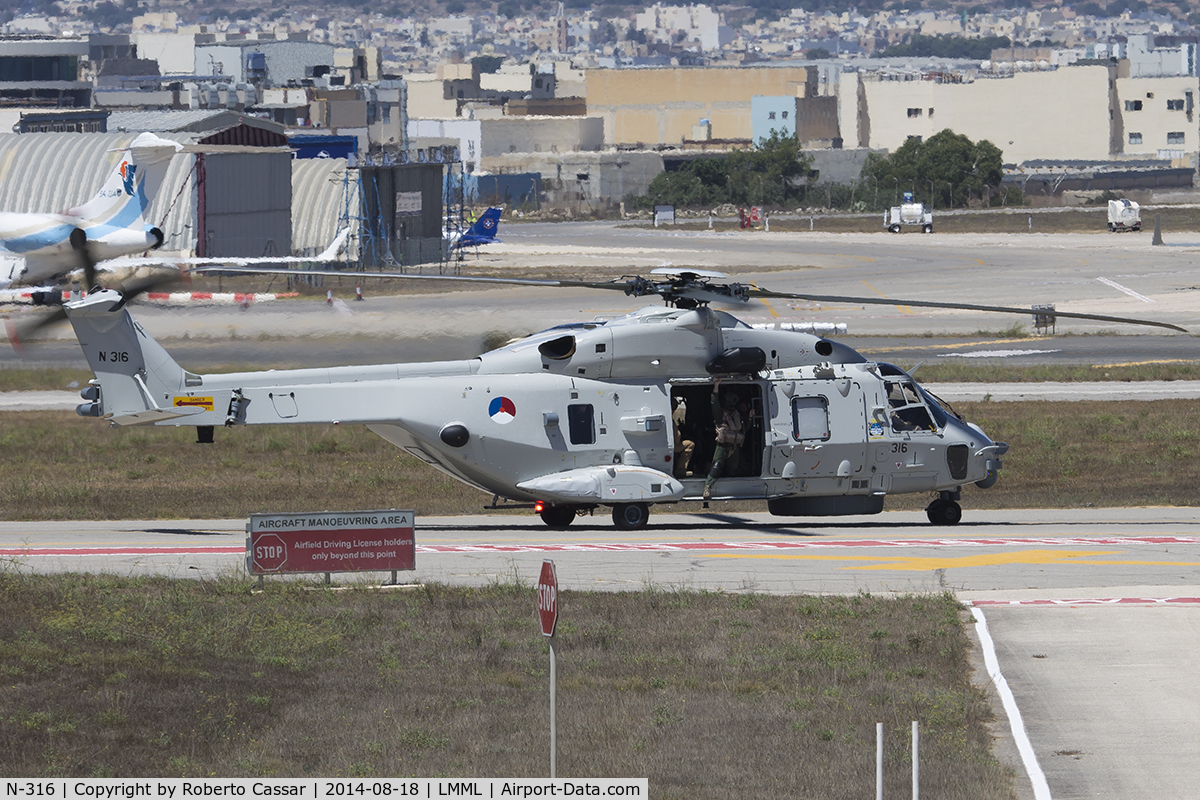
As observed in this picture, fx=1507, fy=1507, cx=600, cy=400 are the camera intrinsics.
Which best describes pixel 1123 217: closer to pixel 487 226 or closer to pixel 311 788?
pixel 487 226

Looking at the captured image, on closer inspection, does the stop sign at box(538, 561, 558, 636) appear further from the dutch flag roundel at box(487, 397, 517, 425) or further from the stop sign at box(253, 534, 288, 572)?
the dutch flag roundel at box(487, 397, 517, 425)

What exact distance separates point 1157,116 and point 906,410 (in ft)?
613

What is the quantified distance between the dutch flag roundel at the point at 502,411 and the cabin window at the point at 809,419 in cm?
504

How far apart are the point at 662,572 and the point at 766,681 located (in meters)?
6.57

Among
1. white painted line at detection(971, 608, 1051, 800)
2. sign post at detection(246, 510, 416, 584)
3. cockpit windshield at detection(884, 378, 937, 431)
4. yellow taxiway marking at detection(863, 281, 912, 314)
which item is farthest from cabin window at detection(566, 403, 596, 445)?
yellow taxiway marking at detection(863, 281, 912, 314)

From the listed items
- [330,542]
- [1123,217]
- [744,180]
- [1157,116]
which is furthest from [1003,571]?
[1157,116]

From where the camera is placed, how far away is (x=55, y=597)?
1953 cm

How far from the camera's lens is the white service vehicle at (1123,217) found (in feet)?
376

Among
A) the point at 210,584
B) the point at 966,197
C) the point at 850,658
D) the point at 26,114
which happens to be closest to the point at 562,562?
the point at 210,584

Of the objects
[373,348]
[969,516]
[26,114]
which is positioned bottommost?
[969,516]

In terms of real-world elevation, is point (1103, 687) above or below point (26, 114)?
below

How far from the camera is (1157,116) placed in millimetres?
197500

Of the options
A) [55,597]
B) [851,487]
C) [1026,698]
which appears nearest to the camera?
[1026,698]

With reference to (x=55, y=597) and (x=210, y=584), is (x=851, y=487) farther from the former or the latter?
(x=55, y=597)
